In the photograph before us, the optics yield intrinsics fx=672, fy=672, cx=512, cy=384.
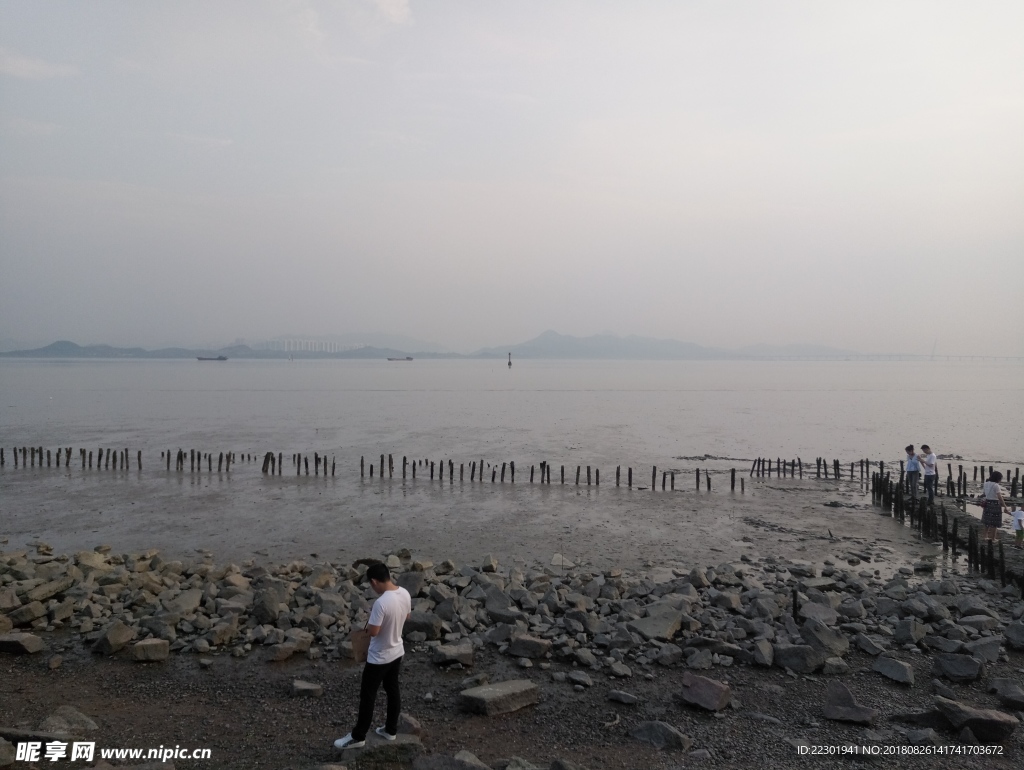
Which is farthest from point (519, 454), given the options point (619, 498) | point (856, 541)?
point (856, 541)

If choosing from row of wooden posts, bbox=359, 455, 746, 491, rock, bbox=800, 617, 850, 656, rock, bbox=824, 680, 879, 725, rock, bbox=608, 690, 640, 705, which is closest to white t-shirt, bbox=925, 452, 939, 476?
row of wooden posts, bbox=359, 455, 746, 491

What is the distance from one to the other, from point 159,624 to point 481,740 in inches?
229

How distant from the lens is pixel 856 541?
18625 millimetres

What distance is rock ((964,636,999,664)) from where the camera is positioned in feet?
31.1

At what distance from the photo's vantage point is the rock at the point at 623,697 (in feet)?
27.0

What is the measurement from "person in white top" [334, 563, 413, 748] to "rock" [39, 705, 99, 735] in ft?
9.59

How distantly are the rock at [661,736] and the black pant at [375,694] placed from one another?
267cm

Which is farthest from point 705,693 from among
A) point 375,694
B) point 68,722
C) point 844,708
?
point 68,722

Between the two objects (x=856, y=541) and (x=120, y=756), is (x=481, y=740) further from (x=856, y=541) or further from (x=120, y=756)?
(x=856, y=541)

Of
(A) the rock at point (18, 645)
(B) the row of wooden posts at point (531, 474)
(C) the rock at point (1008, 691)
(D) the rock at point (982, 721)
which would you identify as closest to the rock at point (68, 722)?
(A) the rock at point (18, 645)

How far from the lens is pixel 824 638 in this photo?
975 centimetres

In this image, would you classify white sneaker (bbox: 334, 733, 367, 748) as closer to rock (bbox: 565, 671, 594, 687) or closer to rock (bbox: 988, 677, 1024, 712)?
rock (bbox: 565, 671, 594, 687)

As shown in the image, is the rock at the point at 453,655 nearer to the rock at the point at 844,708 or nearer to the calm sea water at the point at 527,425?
the rock at the point at 844,708

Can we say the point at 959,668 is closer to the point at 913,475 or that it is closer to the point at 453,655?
the point at 453,655
